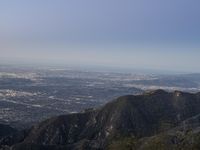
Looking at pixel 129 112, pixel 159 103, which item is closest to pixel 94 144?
pixel 129 112

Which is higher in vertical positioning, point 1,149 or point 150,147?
point 150,147

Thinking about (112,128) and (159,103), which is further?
(159,103)

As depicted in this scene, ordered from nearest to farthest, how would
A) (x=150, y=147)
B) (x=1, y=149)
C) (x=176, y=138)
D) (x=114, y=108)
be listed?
(x=150, y=147), (x=176, y=138), (x=1, y=149), (x=114, y=108)

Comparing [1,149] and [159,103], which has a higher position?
[159,103]

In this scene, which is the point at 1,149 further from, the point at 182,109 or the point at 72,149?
the point at 182,109

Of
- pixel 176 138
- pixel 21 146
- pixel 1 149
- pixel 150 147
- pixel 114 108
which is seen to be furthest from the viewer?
pixel 114 108

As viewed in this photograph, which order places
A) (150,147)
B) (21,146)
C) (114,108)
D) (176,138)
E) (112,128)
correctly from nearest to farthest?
(150,147) < (176,138) < (21,146) < (112,128) < (114,108)

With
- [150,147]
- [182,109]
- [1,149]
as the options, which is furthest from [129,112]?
[150,147]

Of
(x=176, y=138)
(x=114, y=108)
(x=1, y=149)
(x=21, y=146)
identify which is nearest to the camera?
(x=176, y=138)

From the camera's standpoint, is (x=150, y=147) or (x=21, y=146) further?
(x=21, y=146)
